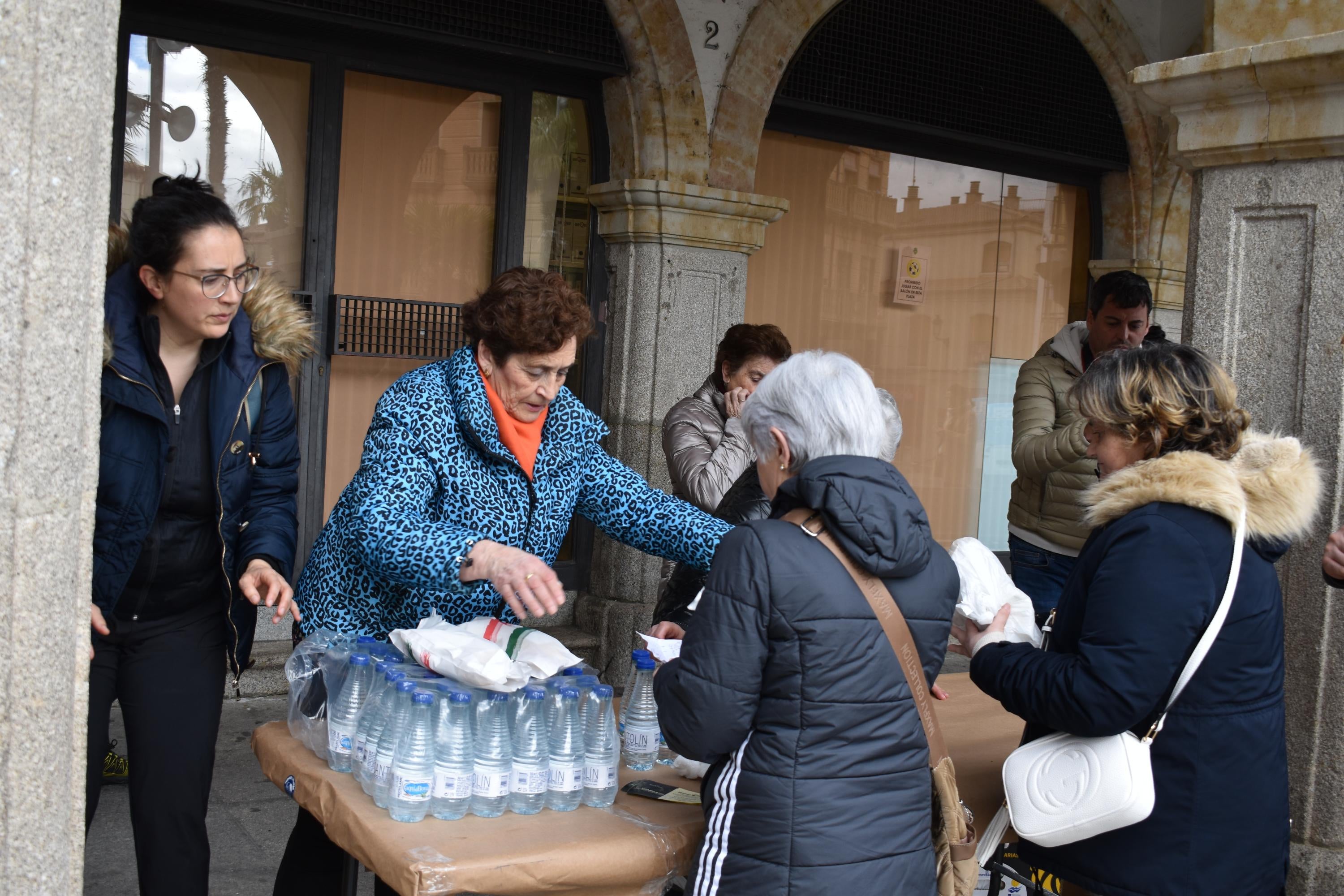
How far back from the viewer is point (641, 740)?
8.46ft

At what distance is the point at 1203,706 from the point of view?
90.4 inches

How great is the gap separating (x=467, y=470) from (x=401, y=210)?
Answer: 329cm

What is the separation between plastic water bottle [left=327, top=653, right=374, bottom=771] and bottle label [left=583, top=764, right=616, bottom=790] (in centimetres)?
46

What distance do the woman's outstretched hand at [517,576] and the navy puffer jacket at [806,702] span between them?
→ 14.9 inches

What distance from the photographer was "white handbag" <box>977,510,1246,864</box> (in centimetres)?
223

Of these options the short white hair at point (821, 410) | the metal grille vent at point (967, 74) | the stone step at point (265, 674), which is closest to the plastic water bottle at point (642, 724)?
the short white hair at point (821, 410)

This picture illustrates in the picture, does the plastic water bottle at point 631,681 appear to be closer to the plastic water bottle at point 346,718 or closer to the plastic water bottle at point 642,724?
the plastic water bottle at point 642,724

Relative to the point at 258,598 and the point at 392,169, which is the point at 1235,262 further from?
the point at 392,169

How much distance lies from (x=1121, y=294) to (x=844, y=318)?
9.68ft

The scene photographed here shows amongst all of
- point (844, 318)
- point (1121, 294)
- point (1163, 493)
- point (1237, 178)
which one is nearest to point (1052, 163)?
point (844, 318)

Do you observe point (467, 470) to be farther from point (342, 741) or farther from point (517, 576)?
point (342, 741)

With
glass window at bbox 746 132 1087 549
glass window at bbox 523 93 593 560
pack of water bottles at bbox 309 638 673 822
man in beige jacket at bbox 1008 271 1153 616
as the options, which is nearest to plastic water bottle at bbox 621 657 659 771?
pack of water bottles at bbox 309 638 673 822

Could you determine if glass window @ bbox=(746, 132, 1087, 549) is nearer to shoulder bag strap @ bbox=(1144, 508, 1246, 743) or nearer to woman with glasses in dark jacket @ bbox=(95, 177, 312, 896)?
woman with glasses in dark jacket @ bbox=(95, 177, 312, 896)

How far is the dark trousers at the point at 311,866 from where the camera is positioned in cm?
276
